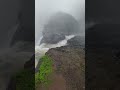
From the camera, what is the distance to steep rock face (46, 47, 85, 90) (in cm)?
446

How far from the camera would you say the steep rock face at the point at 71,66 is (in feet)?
14.6

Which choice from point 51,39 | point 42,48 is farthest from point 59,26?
point 42,48

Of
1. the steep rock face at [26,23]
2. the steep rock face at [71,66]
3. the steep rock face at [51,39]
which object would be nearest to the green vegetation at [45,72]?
the steep rock face at [71,66]

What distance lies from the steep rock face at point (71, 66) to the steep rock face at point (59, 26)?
19 cm

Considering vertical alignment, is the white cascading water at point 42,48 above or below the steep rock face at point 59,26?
below

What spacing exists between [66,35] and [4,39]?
0.84 m

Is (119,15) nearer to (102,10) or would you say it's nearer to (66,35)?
(102,10)

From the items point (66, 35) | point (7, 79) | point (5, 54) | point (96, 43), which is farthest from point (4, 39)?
point (96, 43)

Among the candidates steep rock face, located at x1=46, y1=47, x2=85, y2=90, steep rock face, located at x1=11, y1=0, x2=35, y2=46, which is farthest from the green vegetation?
steep rock face, located at x1=11, y1=0, x2=35, y2=46

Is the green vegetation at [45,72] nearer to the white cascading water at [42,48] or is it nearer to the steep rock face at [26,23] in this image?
the white cascading water at [42,48]

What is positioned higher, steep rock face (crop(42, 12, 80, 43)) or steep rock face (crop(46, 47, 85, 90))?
steep rock face (crop(42, 12, 80, 43))

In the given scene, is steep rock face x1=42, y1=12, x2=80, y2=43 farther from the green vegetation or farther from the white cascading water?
the green vegetation

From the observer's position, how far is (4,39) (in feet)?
14.7

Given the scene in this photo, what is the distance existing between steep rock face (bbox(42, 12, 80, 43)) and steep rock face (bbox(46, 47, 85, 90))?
19 cm
